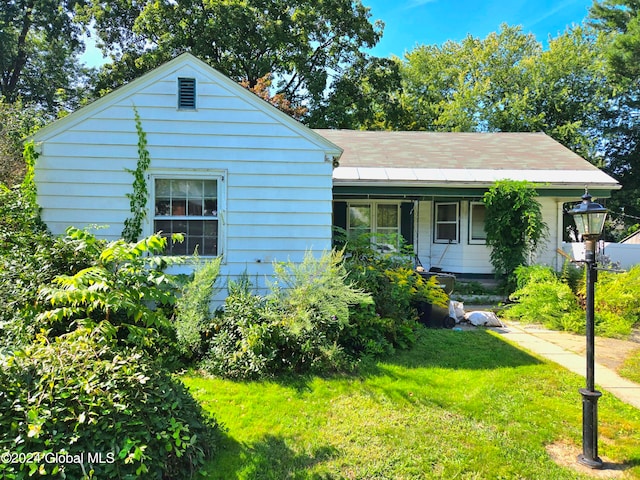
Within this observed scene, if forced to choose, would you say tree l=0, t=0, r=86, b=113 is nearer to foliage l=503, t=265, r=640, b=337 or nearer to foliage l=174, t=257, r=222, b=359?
foliage l=174, t=257, r=222, b=359

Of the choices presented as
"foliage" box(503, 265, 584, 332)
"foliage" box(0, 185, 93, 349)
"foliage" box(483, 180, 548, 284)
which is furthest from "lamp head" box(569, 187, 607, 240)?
"foliage" box(483, 180, 548, 284)

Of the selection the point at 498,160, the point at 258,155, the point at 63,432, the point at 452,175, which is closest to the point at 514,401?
the point at 63,432

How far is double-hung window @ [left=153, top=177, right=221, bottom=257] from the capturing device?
6059 millimetres

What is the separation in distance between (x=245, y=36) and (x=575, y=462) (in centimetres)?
2306

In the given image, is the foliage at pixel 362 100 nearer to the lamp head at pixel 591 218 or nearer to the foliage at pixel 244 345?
the foliage at pixel 244 345

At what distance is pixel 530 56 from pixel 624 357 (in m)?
29.3

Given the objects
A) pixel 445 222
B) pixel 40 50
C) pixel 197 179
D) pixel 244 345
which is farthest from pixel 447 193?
pixel 40 50

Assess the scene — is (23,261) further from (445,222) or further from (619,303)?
(445,222)

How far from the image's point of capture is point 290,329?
4609 millimetres

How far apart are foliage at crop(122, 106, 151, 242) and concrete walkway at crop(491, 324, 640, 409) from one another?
6.07 meters

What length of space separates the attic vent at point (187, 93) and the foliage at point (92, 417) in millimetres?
4192

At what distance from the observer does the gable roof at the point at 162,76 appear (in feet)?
19.1

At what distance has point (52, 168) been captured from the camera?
5844 mm

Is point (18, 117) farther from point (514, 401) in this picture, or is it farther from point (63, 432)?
point (514, 401)
